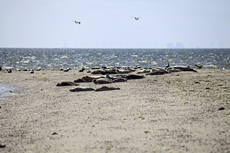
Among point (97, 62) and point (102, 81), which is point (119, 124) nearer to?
point (102, 81)

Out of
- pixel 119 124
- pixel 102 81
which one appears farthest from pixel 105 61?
pixel 119 124

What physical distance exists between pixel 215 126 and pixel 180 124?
103cm

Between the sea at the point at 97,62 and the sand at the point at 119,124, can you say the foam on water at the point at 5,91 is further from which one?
the sand at the point at 119,124

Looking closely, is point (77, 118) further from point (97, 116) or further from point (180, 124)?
point (180, 124)

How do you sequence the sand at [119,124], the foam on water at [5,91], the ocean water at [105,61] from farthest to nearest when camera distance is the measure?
the ocean water at [105,61], the foam on water at [5,91], the sand at [119,124]

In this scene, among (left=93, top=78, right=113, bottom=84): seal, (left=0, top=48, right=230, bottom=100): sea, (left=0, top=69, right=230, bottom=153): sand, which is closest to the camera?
(left=0, top=69, right=230, bottom=153): sand

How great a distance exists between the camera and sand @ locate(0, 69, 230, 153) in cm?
673

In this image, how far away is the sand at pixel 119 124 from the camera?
6.73 metres

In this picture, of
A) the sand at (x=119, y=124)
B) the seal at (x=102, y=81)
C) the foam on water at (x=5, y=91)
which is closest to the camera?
the sand at (x=119, y=124)

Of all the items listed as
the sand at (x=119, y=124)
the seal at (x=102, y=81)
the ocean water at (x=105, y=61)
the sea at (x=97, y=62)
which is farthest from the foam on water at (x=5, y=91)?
the ocean water at (x=105, y=61)

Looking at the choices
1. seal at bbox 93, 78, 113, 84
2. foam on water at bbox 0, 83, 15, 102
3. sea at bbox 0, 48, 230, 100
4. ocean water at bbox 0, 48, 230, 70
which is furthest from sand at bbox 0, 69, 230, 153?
ocean water at bbox 0, 48, 230, 70

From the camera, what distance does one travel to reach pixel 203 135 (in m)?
7.18

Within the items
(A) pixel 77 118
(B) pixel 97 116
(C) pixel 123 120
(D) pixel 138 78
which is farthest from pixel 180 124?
(D) pixel 138 78

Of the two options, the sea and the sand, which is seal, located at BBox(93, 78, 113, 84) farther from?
the sand
